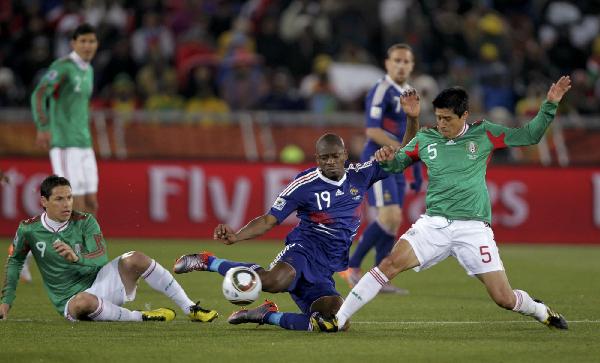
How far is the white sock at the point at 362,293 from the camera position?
27.4 ft

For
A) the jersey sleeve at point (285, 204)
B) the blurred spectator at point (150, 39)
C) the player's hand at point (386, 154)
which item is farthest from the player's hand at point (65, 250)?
the blurred spectator at point (150, 39)

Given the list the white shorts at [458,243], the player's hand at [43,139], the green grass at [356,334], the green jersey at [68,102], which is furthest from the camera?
the green jersey at [68,102]

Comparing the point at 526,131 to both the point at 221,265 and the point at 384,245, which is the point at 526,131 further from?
the point at 384,245

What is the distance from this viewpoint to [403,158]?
8789 millimetres

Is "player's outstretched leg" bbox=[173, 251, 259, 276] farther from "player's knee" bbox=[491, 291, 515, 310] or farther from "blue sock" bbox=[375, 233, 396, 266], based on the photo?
"blue sock" bbox=[375, 233, 396, 266]

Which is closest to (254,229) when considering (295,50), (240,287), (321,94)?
(240,287)

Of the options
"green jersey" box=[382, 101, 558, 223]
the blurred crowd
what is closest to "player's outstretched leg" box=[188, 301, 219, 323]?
"green jersey" box=[382, 101, 558, 223]

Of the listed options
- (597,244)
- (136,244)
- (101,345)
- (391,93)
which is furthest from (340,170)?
(597,244)

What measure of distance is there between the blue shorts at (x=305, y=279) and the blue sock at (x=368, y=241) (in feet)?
10.0

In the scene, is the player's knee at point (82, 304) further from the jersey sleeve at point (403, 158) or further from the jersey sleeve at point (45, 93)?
→ the jersey sleeve at point (45, 93)

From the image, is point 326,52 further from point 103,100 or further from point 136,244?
point 136,244

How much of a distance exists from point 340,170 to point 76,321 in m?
2.42

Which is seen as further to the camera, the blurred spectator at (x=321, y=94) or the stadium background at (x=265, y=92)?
the blurred spectator at (x=321, y=94)

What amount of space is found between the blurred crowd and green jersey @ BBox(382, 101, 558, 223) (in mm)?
9777
